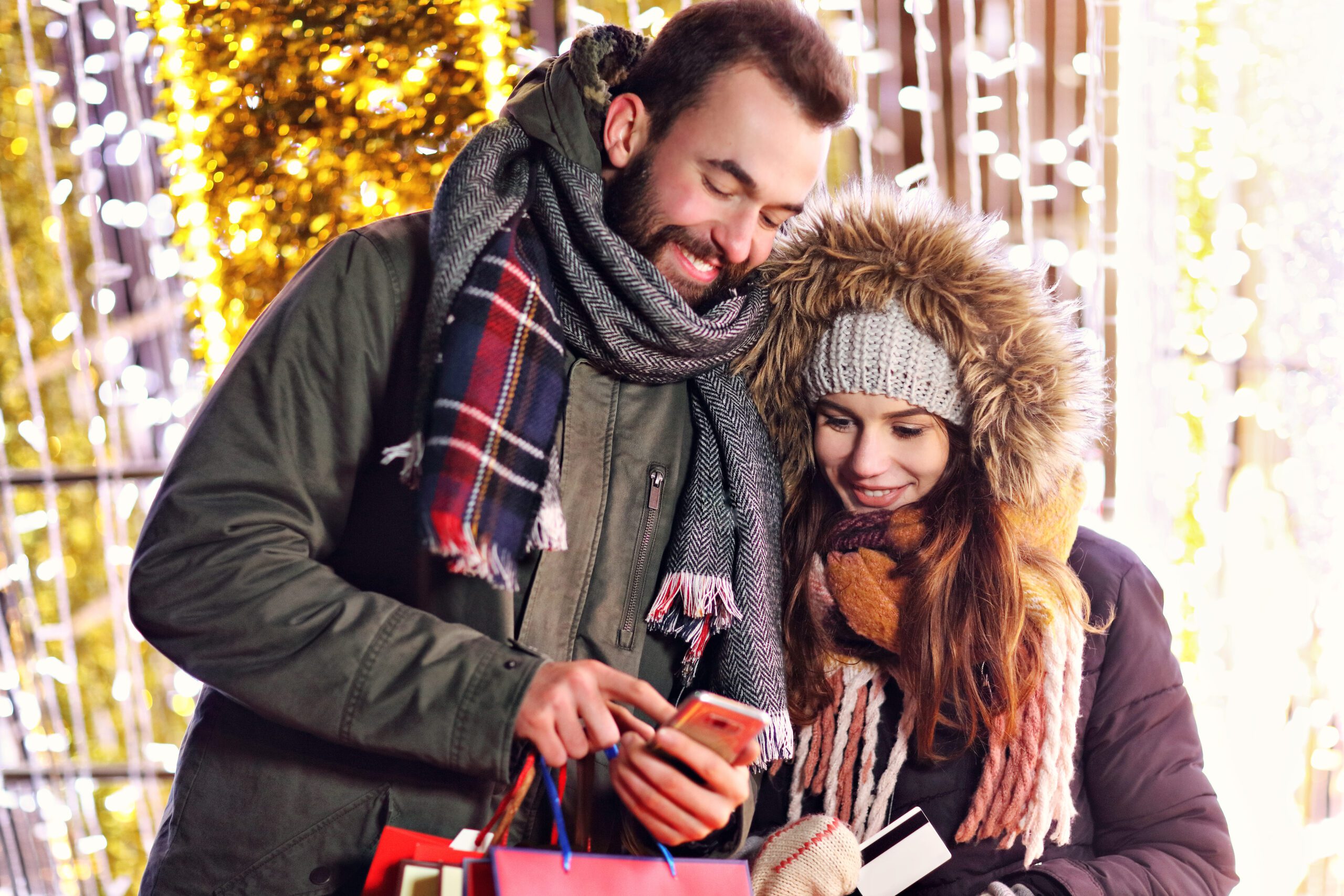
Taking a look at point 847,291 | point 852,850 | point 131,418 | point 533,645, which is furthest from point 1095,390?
point 131,418

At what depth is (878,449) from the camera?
1.47 m

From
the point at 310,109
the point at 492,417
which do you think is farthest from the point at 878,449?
the point at 310,109

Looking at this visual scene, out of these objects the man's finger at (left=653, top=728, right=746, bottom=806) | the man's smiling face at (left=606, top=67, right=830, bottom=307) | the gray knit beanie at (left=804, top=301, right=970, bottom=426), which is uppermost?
the man's smiling face at (left=606, top=67, right=830, bottom=307)

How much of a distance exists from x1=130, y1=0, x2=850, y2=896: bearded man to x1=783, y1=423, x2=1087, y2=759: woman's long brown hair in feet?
0.57

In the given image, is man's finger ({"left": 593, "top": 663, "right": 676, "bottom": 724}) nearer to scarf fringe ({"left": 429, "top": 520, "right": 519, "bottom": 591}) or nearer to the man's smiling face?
scarf fringe ({"left": 429, "top": 520, "right": 519, "bottom": 591})

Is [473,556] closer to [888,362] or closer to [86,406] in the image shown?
[888,362]

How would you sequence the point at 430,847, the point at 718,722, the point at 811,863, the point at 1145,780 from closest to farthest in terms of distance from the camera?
the point at 718,722 → the point at 430,847 → the point at 811,863 → the point at 1145,780

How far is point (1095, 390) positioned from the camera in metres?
1.51

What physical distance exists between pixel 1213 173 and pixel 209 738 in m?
2.52

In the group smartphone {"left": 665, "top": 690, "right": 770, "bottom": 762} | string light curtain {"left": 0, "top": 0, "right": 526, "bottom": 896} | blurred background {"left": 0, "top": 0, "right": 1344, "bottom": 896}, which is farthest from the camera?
string light curtain {"left": 0, "top": 0, "right": 526, "bottom": 896}

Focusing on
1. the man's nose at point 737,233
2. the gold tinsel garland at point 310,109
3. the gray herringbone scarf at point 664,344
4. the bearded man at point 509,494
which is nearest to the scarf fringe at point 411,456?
the bearded man at point 509,494

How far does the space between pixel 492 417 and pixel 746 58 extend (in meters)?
0.61

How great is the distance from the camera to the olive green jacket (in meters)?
0.99

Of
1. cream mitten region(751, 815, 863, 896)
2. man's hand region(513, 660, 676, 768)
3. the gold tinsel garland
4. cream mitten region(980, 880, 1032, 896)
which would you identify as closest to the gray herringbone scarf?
cream mitten region(751, 815, 863, 896)
